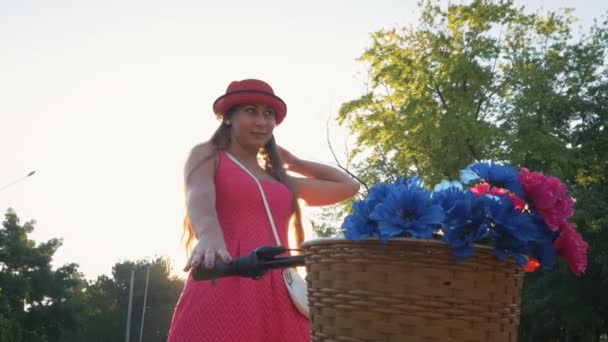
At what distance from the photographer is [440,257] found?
1494 mm

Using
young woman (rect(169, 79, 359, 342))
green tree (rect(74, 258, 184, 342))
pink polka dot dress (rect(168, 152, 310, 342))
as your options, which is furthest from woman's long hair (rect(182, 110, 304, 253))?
green tree (rect(74, 258, 184, 342))

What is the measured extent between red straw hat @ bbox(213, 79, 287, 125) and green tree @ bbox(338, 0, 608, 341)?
41.5 feet

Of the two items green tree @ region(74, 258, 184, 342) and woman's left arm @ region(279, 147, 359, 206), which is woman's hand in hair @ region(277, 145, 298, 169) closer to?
woman's left arm @ region(279, 147, 359, 206)

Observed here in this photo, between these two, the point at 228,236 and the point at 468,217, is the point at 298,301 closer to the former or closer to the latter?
the point at 228,236

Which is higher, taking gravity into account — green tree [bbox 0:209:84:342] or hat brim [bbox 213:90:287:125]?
hat brim [bbox 213:90:287:125]

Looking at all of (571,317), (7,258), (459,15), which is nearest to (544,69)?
(459,15)

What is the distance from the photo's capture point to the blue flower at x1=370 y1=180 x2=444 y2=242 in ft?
4.85

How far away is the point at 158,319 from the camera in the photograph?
202ft

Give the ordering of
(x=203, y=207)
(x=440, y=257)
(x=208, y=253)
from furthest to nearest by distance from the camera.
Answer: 1. (x=203, y=207)
2. (x=208, y=253)
3. (x=440, y=257)

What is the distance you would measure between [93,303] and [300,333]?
63856mm

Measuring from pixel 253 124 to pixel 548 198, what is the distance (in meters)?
1.56

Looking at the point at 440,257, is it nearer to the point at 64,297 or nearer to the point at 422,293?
the point at 422,293

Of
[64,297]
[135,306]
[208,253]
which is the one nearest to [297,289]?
[208,253]

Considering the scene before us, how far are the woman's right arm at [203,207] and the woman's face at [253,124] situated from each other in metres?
0.14
